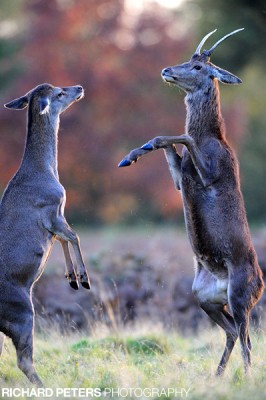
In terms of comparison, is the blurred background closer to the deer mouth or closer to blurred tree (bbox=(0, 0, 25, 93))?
blurred tree (bbox=(0, 0, 25, 93))

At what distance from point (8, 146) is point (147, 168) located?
4.67 meters

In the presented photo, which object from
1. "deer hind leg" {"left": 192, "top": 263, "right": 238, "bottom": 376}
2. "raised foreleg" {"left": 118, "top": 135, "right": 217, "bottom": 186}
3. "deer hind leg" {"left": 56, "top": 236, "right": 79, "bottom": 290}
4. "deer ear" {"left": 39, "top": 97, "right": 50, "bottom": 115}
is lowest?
"deer hind leg" {"left": 192, "top": 263, "right": 238, "bottom": 376}

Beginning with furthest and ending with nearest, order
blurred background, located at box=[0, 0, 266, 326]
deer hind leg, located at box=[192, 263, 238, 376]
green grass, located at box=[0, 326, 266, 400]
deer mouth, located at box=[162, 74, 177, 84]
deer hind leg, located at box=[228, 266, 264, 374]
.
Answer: blurred background, located at box=[0, 0, 266, 326] < deer mouth, located at box=[162, 74, 177, 84] < deer hind leg, located at box=[192, 263, 238, 376] < deer hind leg, located at box=[228, 266, 264, 374] < green grass, located at box=[0, 326, 266, 400]

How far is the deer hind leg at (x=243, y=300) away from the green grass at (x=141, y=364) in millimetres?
240

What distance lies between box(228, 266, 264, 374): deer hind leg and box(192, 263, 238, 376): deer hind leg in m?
0.20

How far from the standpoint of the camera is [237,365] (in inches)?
350

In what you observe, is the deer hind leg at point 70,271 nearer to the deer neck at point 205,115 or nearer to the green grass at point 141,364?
the green grass at point 141,364

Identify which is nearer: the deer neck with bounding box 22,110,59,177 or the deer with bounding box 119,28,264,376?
the deer with bounding box 119,28,264,376

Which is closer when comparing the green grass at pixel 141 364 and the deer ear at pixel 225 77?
the green grass at pixel 141 364

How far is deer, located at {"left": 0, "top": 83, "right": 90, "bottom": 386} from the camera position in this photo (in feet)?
26.9

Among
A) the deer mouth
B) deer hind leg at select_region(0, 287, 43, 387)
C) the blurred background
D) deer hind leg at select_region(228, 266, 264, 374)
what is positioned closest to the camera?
deer hind leg at select_region(0, 287, 43, 387)

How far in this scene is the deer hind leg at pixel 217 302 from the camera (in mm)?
8938

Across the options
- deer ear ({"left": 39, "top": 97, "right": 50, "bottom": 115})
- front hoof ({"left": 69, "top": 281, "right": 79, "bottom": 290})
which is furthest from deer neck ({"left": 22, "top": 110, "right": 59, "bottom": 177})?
front hoof ({"left": 69, "top": 281, "right": 79, "bottom": 290})

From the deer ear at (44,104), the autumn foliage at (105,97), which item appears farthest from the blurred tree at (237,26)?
the deer ear at (44,104)
